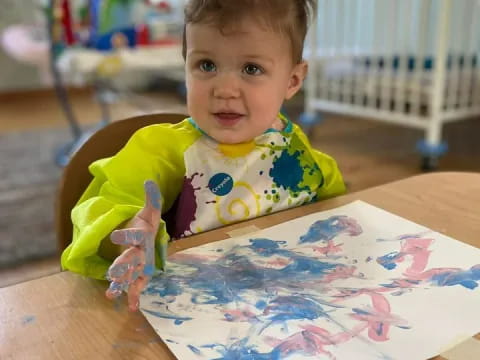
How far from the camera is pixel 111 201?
0.63m

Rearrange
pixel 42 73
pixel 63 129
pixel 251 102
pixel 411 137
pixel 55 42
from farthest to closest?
pixel 42 73
pixel 63 129
pixel 411 137
pixel 55 42
pixel 251 102

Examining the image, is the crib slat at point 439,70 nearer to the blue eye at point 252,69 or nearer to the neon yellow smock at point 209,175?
the neon yellow smock at point 209,175

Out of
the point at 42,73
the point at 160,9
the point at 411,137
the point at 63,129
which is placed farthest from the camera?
the point at 42,73

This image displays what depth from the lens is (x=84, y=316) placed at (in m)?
0.49

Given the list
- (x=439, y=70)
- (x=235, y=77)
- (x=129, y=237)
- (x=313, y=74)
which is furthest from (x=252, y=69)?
(x=313, y=74)

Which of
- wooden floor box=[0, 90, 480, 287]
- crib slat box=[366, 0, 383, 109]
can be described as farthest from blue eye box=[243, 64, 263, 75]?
crib slat box=[366, 0, 383, 109]

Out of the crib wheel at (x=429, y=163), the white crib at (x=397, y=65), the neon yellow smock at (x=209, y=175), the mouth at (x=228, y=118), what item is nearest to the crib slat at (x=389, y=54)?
the white crib at (x=397, y=65)

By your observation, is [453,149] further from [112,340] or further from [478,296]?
[112,340]

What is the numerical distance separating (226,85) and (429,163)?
1851 millimetres

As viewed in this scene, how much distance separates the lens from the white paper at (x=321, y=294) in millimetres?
444

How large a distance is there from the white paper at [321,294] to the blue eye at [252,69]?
189 mm

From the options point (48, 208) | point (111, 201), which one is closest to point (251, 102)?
point (111, 201)

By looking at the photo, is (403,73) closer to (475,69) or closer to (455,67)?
(455,67)

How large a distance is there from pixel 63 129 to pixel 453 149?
225 centimetres
